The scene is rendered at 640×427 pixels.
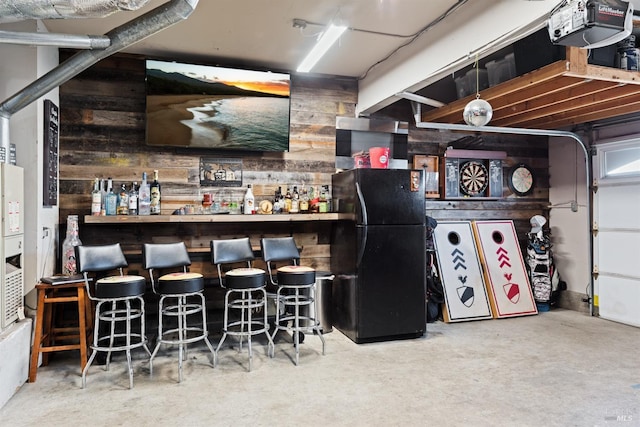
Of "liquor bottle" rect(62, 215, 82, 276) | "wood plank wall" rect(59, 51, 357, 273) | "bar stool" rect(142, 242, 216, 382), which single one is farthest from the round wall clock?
"liquor bottle" rect(62, 215, 82, 276)

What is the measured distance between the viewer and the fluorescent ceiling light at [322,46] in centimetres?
366

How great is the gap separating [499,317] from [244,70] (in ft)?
14.1

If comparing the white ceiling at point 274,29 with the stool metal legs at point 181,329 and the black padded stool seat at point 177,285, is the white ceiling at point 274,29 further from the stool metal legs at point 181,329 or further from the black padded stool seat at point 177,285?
the stool metal legs at point 181,329

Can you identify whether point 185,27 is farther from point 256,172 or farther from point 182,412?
point 182,412

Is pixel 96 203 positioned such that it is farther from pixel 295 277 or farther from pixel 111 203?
pixel 295 277

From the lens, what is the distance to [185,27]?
382cm

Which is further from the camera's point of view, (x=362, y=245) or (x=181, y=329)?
(x=362, y=245)

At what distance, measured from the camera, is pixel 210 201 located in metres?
4.62

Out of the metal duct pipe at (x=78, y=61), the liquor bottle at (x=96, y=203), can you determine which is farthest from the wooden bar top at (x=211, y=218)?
the metal duct pipe at (x=78, y=61)

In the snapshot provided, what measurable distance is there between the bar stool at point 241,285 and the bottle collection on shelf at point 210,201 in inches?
22.2

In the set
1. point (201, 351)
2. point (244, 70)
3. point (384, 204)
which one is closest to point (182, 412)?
point (201, 351)

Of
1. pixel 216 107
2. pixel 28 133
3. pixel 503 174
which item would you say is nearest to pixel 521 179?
pixel 503 174

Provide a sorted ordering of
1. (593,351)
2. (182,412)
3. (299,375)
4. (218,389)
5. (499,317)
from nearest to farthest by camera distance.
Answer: (182,412), (218,389), (299,375), (593,351), (499,317)

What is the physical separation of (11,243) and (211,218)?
1.66 metres
